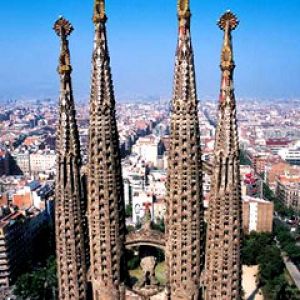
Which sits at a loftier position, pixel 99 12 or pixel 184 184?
pixel 99 12

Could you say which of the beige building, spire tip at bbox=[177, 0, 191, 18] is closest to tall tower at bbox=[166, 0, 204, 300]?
spire tip at bbox=[177, 0, 191, 18]

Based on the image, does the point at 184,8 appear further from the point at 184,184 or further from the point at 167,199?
the point at 167,199

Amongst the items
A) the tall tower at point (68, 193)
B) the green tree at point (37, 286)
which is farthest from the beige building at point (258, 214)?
the tall tower at point (68, 193)

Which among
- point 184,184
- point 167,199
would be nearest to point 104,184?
point 167,199

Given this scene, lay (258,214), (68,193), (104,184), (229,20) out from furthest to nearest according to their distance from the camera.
A: (258,214) < (68,193) < (104,184) < (229,20)

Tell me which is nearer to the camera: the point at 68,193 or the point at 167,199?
the point at 167,199

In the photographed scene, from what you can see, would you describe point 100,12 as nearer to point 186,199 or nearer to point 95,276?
point 186,199

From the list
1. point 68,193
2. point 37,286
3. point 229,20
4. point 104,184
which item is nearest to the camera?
point 229,20

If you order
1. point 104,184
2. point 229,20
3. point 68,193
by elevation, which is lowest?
point 68,193

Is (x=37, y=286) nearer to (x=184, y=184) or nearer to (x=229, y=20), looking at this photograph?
(x=184, y=184)
